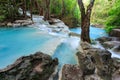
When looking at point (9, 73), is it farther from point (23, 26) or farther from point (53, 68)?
point (23, 26)

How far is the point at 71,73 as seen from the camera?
485 cm

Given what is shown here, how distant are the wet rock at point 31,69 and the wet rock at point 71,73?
464 millimetres

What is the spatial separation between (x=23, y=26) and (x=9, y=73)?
1068 cm

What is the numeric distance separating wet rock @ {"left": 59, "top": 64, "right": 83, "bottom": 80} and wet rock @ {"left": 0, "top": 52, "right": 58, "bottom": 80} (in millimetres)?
464

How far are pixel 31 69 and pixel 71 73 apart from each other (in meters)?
1.02

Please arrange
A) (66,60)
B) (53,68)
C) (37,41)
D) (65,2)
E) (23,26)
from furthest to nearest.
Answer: (65,2) < (23,26) < (37,41) < (66,60) < (53,68)

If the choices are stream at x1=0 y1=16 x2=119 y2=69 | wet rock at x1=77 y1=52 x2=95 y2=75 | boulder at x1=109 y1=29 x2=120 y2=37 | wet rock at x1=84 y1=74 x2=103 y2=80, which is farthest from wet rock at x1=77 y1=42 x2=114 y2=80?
boulder at x1=109 y1=29 x2=120 y2=37

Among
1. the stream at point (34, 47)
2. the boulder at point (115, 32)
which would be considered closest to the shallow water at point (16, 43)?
the stream at point (34, 47)

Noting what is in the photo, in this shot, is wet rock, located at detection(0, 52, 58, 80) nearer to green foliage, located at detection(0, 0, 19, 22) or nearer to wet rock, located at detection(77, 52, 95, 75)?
wet rock, located at detection(77, 52, 95, 75)

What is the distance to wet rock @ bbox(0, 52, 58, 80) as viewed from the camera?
15.3 feet

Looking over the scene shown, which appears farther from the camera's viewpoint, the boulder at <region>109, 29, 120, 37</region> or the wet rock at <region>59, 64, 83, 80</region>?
the boulder at <region>109, 29, 120, 37</region>

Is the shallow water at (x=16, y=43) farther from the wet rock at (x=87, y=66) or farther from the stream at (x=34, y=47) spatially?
the wet rock at (x=87, y=66)

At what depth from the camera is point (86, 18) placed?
28.6 feet

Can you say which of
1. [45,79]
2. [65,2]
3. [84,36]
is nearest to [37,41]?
[84,36]
